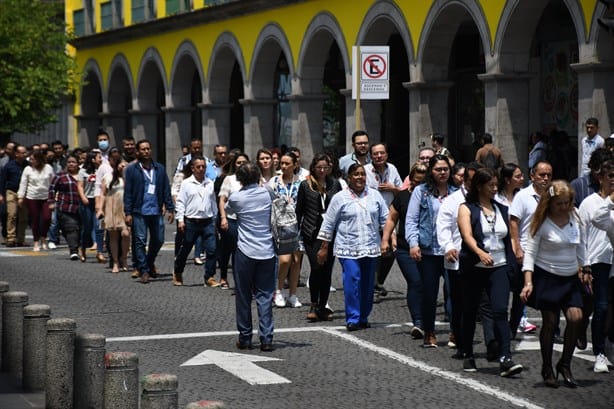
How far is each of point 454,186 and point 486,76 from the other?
1279cm

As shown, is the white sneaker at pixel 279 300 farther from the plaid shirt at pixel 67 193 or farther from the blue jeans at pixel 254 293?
the plaid shirt at pixel 67 193

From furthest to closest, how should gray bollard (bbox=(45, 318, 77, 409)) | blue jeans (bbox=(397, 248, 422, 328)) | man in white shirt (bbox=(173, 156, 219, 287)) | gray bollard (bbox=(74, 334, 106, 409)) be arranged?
→ man in white shirt (bbox=(173, 156, 219, 287)) → blue jeans (bbox=(397, 248, 422, 328)) → gray bollard (bbox=(45, 318, 77, 409)) → gray bollard (bbox=(74, 334, 106, 409))

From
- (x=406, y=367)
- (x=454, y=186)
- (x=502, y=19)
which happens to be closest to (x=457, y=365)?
(x=406, y=367)

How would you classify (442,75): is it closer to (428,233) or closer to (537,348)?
(428,233)

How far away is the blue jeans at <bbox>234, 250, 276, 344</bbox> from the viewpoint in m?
12.5

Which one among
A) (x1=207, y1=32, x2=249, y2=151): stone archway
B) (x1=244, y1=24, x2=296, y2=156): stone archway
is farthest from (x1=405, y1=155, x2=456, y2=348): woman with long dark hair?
(x1=207, y1=32, x2=249, y2=151): stone archway

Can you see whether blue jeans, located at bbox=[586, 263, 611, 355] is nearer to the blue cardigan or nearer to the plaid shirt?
the blue cardigan

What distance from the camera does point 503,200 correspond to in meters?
13.2

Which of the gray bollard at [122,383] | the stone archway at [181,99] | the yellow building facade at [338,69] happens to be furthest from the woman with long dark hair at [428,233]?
the stone archway at [181,99]

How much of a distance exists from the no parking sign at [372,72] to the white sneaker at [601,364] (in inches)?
412

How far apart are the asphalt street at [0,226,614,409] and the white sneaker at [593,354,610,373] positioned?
0.07 meters

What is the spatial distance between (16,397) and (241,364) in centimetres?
214

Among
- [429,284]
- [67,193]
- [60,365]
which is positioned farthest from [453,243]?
[67,193]

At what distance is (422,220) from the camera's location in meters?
13.2
